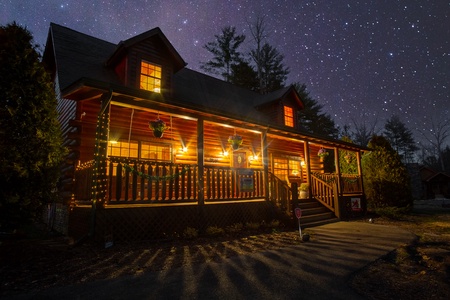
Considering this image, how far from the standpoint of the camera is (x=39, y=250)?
20.5 feet

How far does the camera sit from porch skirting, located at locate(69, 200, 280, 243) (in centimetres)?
678

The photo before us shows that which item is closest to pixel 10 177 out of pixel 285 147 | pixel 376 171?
pixel 285 147

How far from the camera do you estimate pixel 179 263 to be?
206 inches

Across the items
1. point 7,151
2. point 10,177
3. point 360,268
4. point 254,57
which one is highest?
point 254,57

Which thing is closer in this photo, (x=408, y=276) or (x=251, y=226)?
(x=408, y=276)

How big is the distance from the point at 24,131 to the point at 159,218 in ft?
13.4

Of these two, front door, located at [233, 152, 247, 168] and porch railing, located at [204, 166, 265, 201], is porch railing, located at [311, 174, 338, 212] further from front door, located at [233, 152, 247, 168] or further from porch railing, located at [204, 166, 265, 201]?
porch railing, located at [204, 166, 265, 201]

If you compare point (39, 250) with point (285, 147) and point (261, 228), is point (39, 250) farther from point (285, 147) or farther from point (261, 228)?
point (285, 147)

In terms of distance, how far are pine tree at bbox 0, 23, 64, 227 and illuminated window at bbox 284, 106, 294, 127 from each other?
13807mm

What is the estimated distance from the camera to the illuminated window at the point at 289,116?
704 inches

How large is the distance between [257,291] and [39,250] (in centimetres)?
542

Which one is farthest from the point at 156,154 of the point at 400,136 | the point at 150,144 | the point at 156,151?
the point at 400,136

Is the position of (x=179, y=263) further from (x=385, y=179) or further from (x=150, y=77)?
(x=385, y=179)

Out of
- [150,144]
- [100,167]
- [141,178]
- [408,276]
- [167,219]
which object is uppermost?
[150,144]
